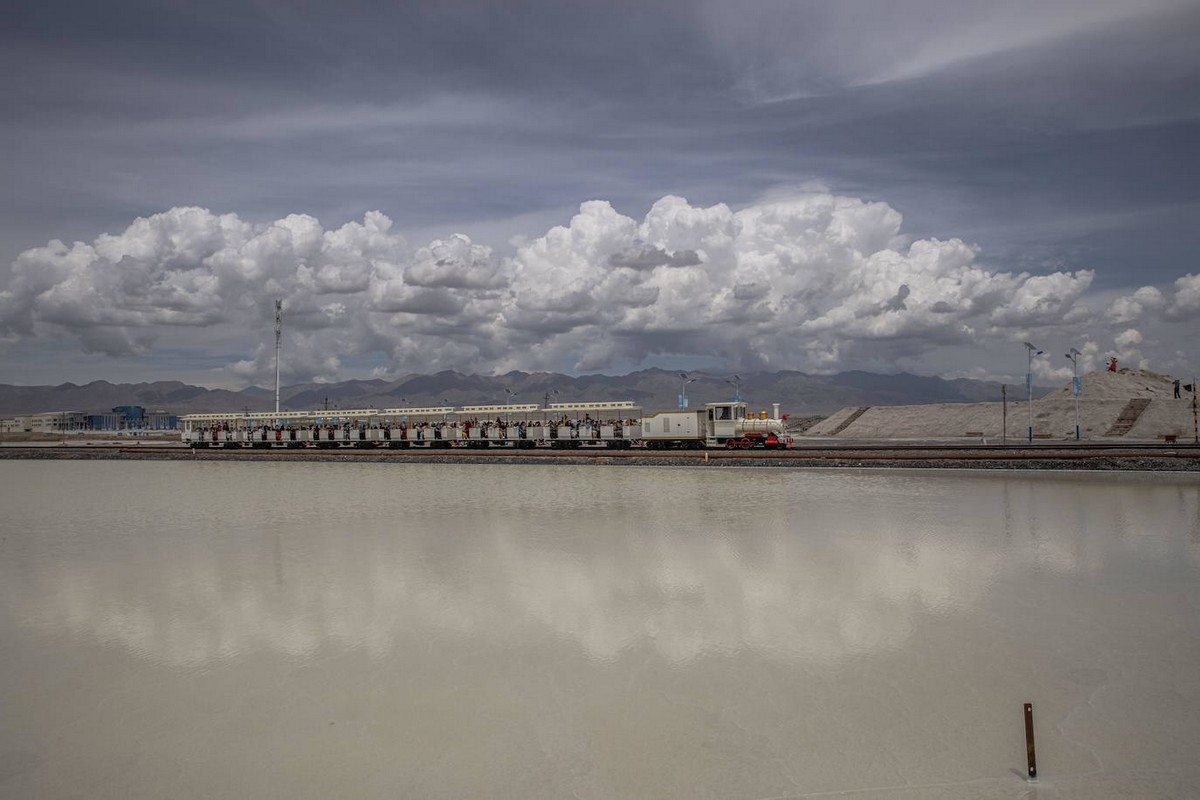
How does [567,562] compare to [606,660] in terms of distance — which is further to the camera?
[567,562]

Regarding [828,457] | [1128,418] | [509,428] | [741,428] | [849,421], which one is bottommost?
[828,457]

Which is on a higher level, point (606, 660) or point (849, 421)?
point (849, 421)

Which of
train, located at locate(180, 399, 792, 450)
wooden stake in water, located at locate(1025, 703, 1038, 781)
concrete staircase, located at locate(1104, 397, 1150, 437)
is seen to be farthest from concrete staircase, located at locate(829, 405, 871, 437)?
wooden stake in water, located at locate(1025, 703, 1038, 781)

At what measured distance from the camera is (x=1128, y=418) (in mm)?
78188

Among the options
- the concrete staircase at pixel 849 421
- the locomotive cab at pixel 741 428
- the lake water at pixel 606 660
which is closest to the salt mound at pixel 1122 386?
the concrete staircase at pixel 849 421

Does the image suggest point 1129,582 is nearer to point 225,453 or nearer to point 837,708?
point 837,708

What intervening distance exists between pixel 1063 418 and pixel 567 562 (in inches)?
3310

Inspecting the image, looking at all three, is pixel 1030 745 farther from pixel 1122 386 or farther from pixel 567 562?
pixel 1122 386

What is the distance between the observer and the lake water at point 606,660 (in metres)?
7.90

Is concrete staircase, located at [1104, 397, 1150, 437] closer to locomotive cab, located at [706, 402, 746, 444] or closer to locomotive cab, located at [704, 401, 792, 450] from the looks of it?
locomotive cab, located at [704, 401, 792, 450]

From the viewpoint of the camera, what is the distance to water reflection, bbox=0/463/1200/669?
41.1ft

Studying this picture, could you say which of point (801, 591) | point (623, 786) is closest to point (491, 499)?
point (801, 591)

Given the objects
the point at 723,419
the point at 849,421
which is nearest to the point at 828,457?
the point at 723,419

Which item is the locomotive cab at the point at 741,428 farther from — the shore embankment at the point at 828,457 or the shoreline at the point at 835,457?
the shoreline at the point at 835,457
